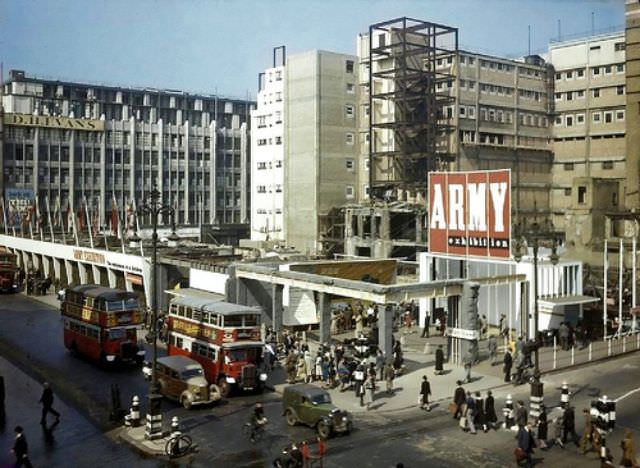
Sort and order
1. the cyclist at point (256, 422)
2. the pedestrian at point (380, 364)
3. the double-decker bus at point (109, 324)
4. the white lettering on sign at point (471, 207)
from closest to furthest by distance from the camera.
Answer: the cyclist at point (256, 422), the pedestrian at point (380, 364), the double-decker bus at point (109, 324), the white lettering on sign at point (471, 207)

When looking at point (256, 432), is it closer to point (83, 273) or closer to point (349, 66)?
point (83, 273)

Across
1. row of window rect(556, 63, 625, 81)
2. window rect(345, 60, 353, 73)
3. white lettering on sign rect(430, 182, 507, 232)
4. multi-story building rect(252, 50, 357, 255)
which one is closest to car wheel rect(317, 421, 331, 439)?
white lettering on sign rect(430, 182, 507, 232)

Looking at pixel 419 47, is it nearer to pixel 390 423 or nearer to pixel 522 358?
pixel 522 358

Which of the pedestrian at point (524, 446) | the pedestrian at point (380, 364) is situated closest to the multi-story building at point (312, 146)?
the pedestrian at point (380, 364)

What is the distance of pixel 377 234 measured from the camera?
83.4m

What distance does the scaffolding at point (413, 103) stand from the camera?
82000 millimetres

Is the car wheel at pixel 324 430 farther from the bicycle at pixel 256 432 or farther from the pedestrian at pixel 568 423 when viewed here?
the pedestrian at pixel 568 423

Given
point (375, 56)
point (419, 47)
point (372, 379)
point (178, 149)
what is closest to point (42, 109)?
point (178, 149)

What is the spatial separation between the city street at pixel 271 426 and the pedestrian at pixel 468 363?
1520mm

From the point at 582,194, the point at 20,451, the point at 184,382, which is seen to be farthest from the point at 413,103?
the point at 20,451

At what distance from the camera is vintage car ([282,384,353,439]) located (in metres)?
26.0

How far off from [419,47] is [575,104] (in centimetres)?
2653

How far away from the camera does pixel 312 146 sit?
93.1m

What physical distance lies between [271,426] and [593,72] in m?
81.8
